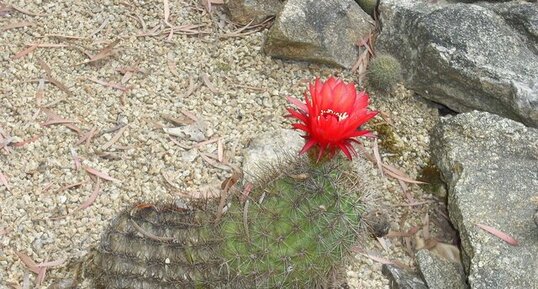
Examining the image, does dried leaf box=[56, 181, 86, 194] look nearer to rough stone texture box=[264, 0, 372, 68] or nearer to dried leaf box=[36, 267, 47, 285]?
dried leaf box=[36, 267, 47, 285]

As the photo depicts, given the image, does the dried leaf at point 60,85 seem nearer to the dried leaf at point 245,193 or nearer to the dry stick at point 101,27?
the dry stick at point 101,27

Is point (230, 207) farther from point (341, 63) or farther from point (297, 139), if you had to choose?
point (341, 63)

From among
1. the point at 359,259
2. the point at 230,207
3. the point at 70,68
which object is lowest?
the point at 359,259

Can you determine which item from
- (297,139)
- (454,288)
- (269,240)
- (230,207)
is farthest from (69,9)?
(454,288)

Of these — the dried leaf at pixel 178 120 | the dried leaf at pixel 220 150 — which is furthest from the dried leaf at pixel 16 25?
the dried leaf at pixel 220 150

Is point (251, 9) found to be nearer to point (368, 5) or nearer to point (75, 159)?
point (368, 5)

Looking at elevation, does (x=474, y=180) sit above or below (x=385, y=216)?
above

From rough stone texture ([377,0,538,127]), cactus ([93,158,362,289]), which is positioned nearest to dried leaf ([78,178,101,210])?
cactus ([93,158,362,289])
